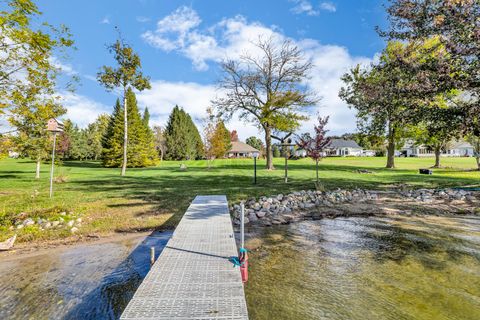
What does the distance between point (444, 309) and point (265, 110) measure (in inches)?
805

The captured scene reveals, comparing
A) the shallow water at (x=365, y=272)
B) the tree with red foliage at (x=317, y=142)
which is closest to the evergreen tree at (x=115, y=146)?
the tree with red foliage at (x=317, y=142)

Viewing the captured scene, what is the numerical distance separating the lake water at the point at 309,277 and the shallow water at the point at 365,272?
2 centimetres

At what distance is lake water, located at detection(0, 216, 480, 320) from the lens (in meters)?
4.11

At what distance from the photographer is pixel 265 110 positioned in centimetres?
2336

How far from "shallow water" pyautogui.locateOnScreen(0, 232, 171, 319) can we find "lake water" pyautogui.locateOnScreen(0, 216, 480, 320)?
18 millimetres

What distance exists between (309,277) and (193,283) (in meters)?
2.52

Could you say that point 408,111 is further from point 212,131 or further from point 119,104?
point 119,104

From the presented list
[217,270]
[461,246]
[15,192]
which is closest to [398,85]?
[461,246]

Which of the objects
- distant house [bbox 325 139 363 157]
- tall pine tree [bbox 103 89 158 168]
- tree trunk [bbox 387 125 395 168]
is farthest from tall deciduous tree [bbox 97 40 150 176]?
distant house [bbox 325 139 363 157]

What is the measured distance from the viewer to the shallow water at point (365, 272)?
13.5 ft

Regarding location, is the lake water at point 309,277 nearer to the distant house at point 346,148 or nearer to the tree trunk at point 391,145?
the tree trunk at point 391,145

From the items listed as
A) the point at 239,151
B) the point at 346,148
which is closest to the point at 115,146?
the point at 239,151

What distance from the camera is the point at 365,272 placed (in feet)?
17.5

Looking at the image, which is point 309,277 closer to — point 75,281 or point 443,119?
point 75,281
